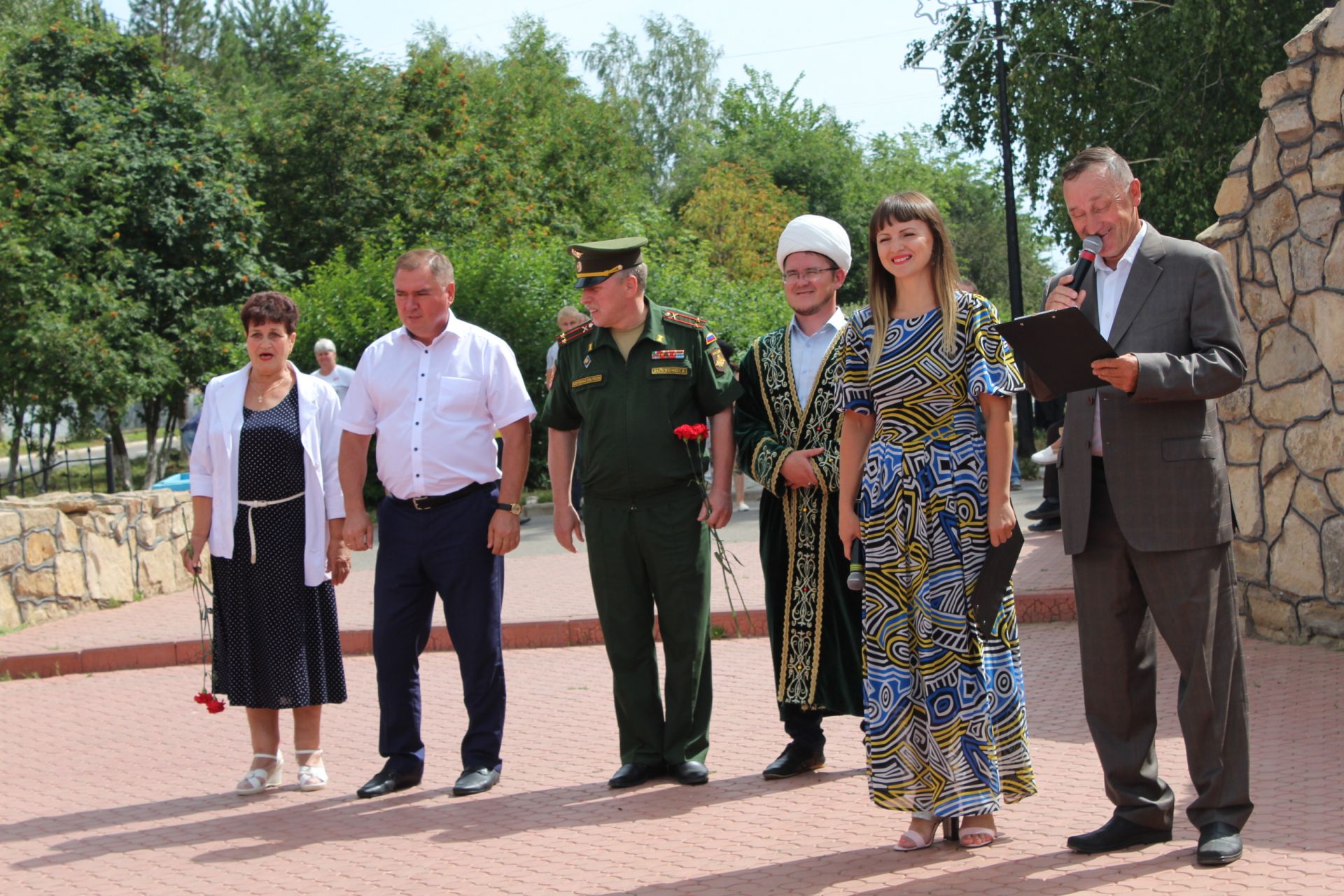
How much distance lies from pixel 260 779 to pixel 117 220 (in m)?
17.9

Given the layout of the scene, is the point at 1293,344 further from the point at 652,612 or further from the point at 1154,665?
the point at 652,612

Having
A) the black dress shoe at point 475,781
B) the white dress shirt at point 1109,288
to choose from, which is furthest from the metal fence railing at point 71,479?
the white dress shirt at point 1109,288

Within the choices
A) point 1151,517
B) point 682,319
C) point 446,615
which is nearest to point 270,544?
point 446,615

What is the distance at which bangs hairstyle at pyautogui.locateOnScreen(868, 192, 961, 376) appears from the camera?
4.68 m

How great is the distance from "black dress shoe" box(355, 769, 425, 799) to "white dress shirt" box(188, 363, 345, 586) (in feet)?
2.79

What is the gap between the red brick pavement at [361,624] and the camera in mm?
9172

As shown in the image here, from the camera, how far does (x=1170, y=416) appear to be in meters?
4.34

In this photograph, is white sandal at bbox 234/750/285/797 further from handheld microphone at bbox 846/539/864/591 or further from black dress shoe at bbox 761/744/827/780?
handheld microphone at bbox 846/539/864/591

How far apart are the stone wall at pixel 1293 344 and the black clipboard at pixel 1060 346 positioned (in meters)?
3.38

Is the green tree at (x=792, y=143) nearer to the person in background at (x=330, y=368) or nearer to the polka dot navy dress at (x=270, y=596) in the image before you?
the person in background at (x=330, y=368)

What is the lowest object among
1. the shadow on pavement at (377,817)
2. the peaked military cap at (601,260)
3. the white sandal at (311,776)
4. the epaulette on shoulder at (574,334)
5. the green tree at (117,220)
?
the shadow on pavement at (377,817)

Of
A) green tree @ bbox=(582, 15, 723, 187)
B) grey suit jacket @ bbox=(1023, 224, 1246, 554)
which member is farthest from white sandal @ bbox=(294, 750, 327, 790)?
green tree @ bbox=(582, 15, 723, 187)

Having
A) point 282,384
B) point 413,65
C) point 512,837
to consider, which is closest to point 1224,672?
point 512,837

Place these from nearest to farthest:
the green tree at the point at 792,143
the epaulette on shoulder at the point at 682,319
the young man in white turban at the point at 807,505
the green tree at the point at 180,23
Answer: the young man in white turban at the point at 807,505 → the epaulette on shoulder at the point at 682,319 → the green tree at the point at 792,143 → the green tree at the point at 180,23
